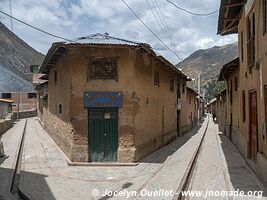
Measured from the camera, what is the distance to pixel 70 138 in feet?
46.0

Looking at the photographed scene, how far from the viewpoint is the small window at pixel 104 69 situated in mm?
13531

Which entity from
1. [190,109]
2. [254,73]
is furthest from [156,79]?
[190,109]

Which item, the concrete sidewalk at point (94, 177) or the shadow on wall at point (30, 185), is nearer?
the shadow on wall at point (30, 185)

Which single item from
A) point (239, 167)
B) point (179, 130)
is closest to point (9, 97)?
point (179, 130)

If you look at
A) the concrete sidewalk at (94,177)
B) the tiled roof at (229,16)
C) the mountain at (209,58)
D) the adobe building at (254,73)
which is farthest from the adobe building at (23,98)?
the mountain at (209,58)

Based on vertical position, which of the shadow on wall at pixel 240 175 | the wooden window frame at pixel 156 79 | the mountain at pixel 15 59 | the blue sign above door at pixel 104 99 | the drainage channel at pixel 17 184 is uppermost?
the mountain at pixel 15 59

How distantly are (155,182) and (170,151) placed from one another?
693cm

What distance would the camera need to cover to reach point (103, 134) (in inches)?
532

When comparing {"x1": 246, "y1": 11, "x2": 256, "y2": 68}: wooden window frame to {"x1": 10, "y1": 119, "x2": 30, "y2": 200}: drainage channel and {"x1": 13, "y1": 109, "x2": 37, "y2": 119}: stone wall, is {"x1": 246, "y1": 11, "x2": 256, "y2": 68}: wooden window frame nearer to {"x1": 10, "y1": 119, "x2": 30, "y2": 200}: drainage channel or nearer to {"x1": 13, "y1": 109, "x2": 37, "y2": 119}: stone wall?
{"x1": 10, "y1": 119, "x2": 30, "y2": 200}: drainage channel

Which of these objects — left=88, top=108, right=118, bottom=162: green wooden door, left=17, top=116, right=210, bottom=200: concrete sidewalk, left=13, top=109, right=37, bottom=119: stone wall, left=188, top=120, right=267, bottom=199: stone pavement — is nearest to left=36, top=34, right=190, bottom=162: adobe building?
left=88, top=108, right=118, bottom=162: green wooden door

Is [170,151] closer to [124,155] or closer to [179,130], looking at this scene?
[124,155]

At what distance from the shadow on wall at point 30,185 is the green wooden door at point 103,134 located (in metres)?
2.62

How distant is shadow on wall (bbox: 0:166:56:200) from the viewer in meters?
9.23

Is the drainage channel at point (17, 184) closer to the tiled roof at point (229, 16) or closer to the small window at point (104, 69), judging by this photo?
the small window at point (104, 69)
